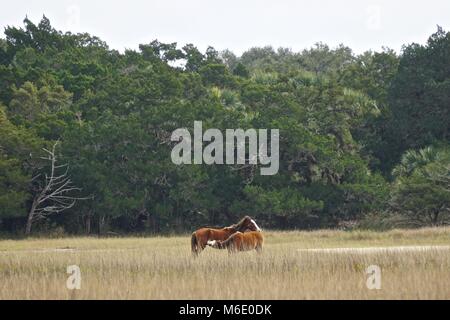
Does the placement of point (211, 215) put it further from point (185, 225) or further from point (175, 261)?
point (175, 261)

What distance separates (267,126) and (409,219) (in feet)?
20.9

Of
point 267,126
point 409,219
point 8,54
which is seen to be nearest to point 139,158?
point 267,126

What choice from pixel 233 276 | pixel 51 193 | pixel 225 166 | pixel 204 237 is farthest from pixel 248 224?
pixel 51 193

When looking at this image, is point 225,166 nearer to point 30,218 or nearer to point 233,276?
point 30,218

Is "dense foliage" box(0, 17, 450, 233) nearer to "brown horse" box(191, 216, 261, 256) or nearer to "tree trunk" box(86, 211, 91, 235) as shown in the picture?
"tree trunk" box(86, 211, 91, 235)

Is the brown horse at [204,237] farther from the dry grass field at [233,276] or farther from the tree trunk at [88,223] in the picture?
the tree trunk at [88,223]

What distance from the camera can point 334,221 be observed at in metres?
35.9

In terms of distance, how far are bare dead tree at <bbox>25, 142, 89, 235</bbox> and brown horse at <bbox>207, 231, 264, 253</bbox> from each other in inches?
587

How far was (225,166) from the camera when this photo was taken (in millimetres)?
35938

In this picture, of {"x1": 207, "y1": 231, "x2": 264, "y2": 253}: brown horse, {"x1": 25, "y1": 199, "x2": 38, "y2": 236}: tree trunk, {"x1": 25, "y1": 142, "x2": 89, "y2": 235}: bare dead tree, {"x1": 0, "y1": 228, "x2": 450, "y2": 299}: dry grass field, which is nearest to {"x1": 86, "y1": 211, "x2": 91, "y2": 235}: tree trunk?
{"x1": 25, "y1": 142, "x2": 89, "y2": 235}: bare dead tree

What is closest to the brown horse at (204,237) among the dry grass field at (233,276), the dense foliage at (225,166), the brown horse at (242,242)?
the dry grass field at (233,276)

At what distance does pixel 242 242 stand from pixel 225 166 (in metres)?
16.4
